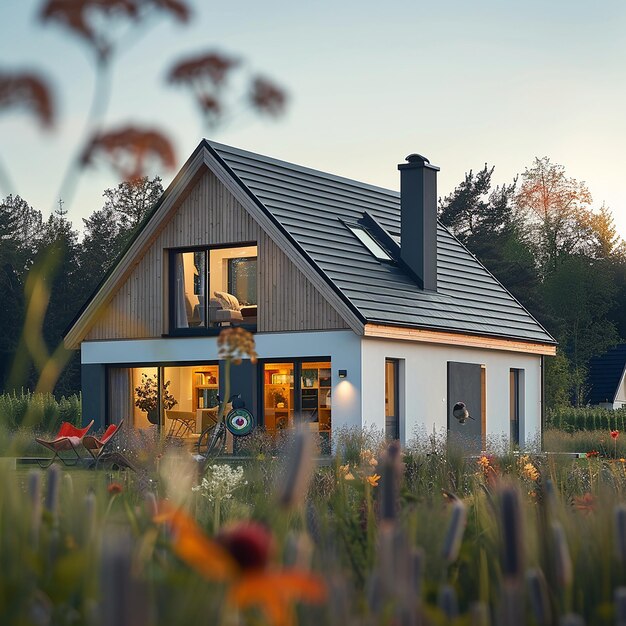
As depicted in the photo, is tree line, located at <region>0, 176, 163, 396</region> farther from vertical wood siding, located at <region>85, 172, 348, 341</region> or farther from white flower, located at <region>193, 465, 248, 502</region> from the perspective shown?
white flower, located at <region>193, 465, 248, 502</region>

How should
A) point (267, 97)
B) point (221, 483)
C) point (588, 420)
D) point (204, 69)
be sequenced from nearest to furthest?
1. point (204, 69)
2. point (267, 97)
3. point (221, 483)
4. point (588, 420)

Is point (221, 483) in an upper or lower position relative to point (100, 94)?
lower

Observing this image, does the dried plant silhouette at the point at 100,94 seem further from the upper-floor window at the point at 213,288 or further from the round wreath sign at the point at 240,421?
the upper-floor window at the point at 213,288

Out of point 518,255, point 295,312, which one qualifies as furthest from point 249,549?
point 518,255

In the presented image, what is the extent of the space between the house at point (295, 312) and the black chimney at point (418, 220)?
0.10 feet

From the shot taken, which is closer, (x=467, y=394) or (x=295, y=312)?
(x=295, y=312)

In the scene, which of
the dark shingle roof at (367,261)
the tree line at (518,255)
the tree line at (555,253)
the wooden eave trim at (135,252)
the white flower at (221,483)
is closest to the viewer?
the white flower at (221,483)

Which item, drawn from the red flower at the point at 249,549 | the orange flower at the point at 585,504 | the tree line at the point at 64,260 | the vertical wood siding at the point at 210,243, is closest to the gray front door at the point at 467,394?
the vertical wood siding at the point at 210,243

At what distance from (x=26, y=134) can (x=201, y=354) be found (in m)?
20.0

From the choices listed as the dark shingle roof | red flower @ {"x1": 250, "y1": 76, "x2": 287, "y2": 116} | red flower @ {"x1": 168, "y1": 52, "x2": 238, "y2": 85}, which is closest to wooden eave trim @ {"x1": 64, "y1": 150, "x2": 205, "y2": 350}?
the dark shingle roof

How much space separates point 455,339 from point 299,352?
11.2ft

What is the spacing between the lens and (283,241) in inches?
886

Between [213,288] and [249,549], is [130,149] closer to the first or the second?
[249,549]

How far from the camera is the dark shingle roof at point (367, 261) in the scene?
Result: 2256 centimetres
